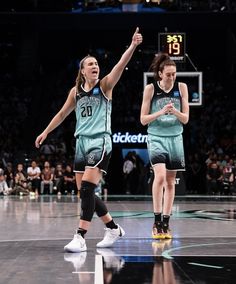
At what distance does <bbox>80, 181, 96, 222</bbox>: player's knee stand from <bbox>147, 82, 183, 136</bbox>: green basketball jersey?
1.30 m

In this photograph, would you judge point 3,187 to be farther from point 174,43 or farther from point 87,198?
point 87,198

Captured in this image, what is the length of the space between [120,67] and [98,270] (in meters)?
1.81

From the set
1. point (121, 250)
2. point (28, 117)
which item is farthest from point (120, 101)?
point (121, 250)

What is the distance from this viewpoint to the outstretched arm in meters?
5.20

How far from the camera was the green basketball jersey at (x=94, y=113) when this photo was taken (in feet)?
17.7

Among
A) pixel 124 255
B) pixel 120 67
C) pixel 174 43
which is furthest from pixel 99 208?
pixel 174 43

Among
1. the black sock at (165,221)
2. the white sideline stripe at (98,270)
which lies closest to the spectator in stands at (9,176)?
the black sock at (165,221)

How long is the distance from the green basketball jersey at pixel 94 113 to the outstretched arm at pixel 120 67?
0.06 metres

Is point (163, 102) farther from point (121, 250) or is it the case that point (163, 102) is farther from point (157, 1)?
point (157, 1)

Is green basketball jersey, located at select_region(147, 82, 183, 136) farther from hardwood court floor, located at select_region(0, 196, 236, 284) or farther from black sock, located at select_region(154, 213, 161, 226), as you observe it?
hardwood court floor, located at select_region(0, 196, 236, 284)

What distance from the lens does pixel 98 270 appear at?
4.26 meters

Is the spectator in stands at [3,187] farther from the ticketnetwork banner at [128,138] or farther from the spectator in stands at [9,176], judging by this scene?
the ticketnetwork banner at [128,138]

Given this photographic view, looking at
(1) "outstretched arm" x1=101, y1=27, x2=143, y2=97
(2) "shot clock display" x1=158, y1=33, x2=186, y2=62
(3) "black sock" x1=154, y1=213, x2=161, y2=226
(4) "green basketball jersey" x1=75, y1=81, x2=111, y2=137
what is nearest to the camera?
(1) "outstretched arm" x1=101, y1=27, x2=143, y2=97

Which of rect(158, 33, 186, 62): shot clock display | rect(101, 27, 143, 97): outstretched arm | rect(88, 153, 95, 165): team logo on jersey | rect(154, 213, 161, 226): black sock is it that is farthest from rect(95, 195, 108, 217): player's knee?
rect(158, 33, 186, 62): shot clock display
